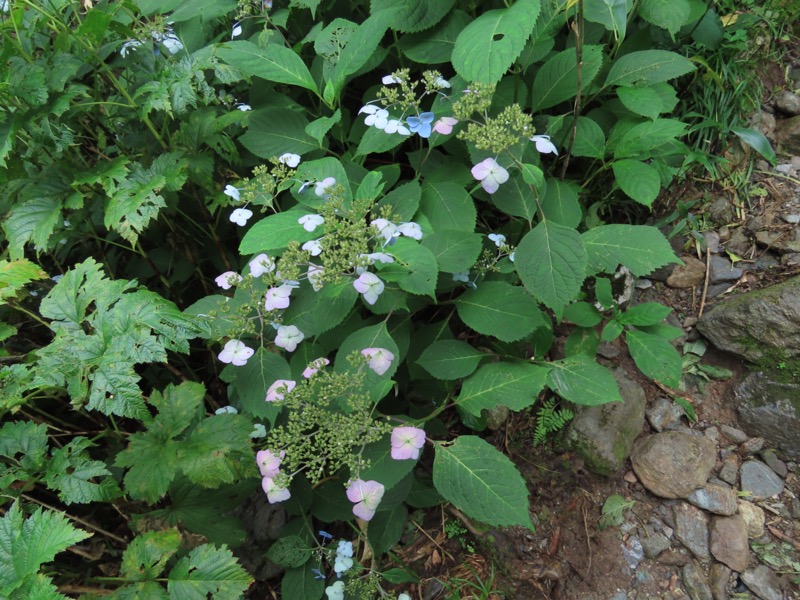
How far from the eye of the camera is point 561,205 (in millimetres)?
2096

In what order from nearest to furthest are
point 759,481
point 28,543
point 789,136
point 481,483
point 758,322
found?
point 28,543 → point 481,483 → point 759,481 → point 758,322 → point 789,136

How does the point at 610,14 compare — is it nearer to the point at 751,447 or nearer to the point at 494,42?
the point at 494,42

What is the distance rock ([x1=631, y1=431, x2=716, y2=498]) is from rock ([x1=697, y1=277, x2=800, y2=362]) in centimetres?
45

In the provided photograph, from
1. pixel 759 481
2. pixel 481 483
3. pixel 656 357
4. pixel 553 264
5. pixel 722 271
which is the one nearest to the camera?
pixel 481 483

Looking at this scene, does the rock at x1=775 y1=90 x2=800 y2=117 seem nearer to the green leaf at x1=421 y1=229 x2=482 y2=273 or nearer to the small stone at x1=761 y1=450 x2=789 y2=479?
the small stone at x1=761 y1=450 x2=789 y2=479

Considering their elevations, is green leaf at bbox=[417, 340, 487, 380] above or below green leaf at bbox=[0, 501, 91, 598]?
below

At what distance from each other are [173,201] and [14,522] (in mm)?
1357

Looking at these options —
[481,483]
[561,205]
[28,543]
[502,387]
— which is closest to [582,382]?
[502,387]

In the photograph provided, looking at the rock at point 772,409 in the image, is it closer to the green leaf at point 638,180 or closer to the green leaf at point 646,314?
the green leaf at point 646,314

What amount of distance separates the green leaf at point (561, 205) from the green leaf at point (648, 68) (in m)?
0.55

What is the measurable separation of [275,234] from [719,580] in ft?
6.71

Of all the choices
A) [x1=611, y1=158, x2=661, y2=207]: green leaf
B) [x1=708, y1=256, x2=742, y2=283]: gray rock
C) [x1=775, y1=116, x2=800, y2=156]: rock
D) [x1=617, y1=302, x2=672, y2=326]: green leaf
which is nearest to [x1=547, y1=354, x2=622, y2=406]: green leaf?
[x1=617, y1=302, x2=672, y2=326]: green leaf

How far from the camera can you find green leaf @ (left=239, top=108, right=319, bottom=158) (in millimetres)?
2236

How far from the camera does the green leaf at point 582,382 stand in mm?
1719
